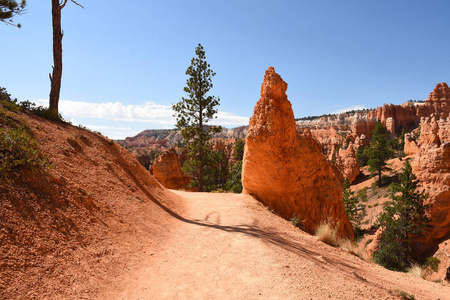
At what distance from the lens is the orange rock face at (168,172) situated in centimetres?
2331

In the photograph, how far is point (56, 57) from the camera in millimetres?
9594

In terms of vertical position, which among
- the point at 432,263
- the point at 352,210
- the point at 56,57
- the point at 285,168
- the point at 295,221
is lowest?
the point at 352,210

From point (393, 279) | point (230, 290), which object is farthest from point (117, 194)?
point (393, 279)

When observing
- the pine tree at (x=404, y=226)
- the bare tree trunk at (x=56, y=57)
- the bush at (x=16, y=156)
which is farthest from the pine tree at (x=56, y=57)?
the pine tree at (x=404, y=226)

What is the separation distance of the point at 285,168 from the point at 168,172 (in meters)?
15.8

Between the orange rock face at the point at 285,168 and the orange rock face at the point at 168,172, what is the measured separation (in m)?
14.3

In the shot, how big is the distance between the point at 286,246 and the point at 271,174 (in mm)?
4512

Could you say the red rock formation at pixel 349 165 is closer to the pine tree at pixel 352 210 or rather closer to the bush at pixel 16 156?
the pine tree at pixel 352 210

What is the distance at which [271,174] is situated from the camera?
9773 millimetres

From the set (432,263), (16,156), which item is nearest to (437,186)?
(432,263)

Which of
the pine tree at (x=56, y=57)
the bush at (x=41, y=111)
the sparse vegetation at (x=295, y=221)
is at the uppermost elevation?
the pine tree at (x=56, y=57)

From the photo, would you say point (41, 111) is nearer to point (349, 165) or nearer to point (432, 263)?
point (432, 263)

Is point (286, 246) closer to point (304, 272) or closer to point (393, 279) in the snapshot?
point (304, 272)

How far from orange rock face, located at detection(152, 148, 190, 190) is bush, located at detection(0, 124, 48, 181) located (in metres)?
18.5
